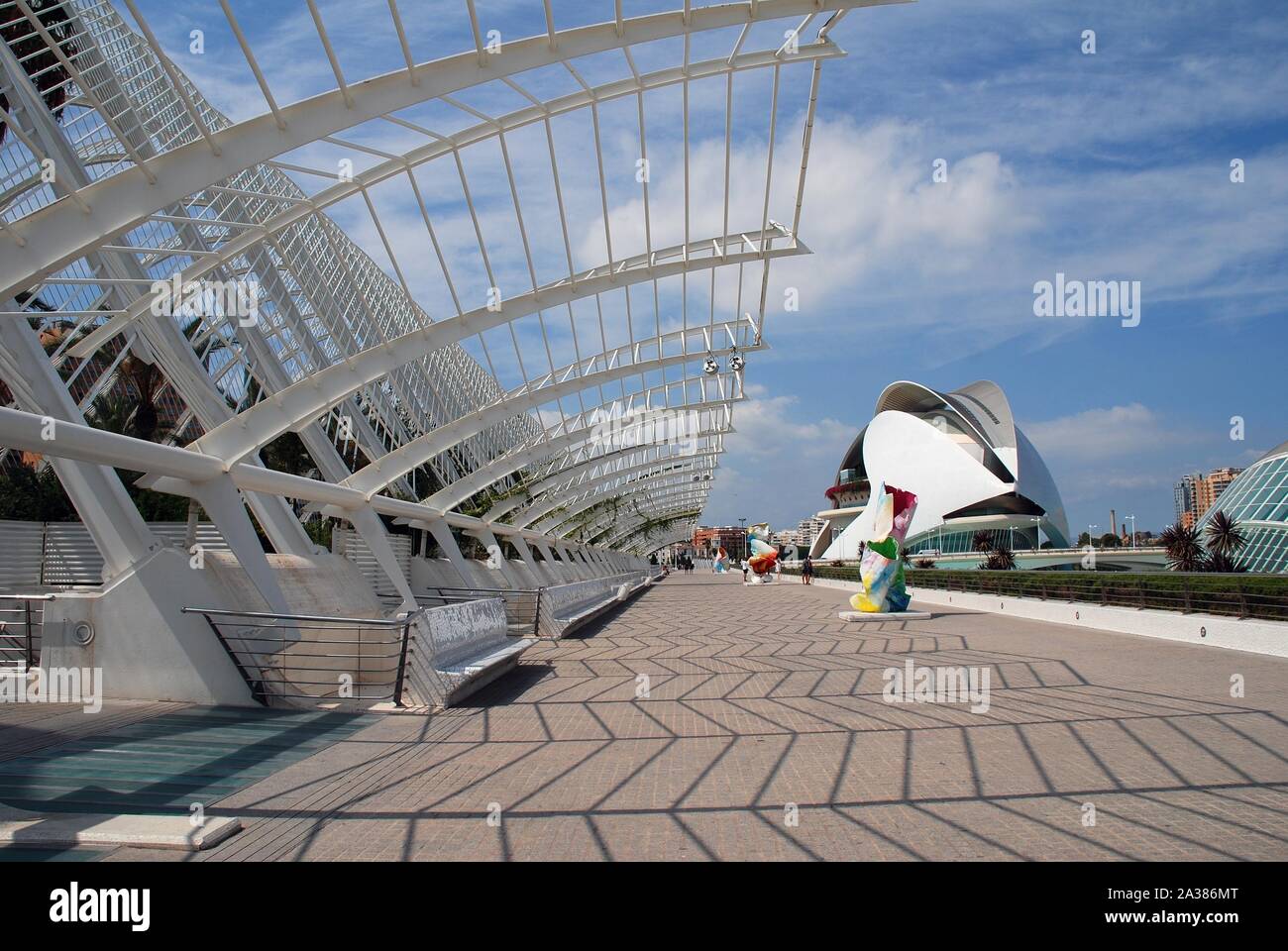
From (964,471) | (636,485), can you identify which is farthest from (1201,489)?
(636,485)

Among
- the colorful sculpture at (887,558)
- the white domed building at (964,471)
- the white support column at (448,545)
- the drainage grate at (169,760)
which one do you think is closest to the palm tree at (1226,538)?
the colorful sculpture at (887,558)

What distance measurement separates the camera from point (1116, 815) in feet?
17.4

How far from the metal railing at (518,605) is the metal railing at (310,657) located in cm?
634

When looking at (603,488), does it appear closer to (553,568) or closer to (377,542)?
(553,568)

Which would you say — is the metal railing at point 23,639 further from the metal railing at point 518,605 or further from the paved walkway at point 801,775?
the metal railing at point 518,605

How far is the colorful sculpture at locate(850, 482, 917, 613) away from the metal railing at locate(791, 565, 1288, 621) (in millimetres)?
3767

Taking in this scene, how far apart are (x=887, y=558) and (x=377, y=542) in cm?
1230

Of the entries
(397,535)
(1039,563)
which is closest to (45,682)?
(397,535)

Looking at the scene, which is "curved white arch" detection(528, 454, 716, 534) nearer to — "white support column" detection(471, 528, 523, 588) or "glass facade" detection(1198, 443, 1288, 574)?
"white support column" detection(471, 528, 523, 588)

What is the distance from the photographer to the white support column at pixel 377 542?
1784 cm

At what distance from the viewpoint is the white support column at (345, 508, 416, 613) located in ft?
58.5

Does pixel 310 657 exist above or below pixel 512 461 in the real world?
below

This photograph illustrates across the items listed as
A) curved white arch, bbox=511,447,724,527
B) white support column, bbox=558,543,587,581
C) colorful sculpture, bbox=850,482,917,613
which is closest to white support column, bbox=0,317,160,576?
colorful sculpture, bbox=850,482,917,613

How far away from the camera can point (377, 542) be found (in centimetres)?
1822
